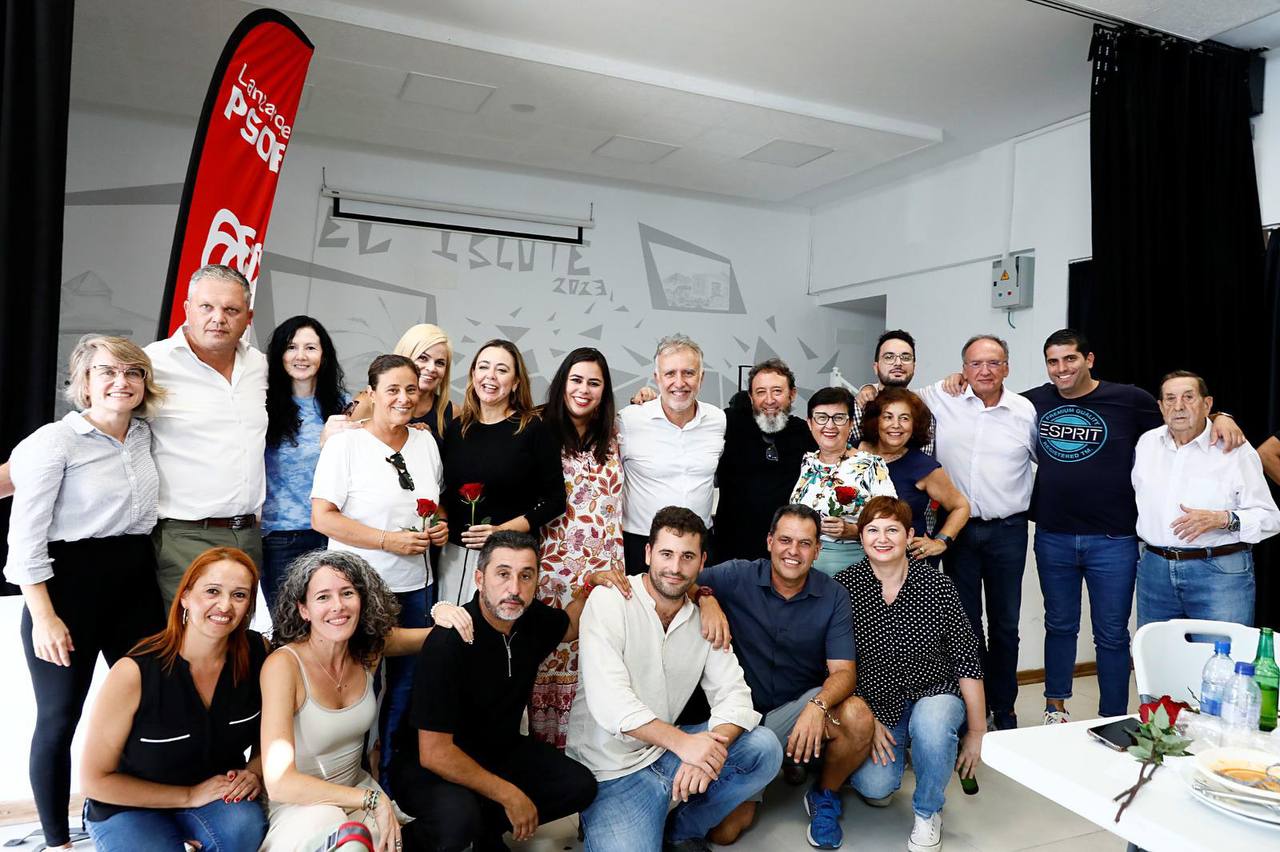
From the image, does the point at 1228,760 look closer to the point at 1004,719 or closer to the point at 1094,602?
the point at 1094,602

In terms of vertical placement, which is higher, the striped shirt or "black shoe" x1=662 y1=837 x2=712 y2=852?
the striped shirt

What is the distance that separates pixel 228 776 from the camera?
2027mm

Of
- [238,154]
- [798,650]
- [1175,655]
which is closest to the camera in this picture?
[1175,655]

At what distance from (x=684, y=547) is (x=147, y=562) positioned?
1.49m

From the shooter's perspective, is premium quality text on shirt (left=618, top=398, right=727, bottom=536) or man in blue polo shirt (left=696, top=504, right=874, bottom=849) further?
premium quality text on shirt (left=618, top=398, right=727, bottom=536)

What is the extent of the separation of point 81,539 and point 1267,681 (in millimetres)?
2860

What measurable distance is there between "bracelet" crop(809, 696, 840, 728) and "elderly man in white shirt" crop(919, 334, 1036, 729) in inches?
41.7

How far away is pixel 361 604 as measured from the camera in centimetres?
217

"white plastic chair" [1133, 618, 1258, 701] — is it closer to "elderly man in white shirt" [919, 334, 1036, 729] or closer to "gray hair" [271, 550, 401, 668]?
"elderly man in white shirt" [919, 334, 1036, 729]

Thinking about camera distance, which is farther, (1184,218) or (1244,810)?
(1184,218)

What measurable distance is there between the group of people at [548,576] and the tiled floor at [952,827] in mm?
89

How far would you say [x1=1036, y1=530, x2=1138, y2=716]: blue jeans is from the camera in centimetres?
340

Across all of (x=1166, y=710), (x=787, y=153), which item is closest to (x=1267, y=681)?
(x=1166, y=710)

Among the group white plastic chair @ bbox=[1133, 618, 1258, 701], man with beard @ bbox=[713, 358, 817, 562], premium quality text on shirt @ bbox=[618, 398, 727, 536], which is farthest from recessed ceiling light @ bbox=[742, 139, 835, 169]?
white plastic chair @ bbox=[1133, 618, 1258, 701]
